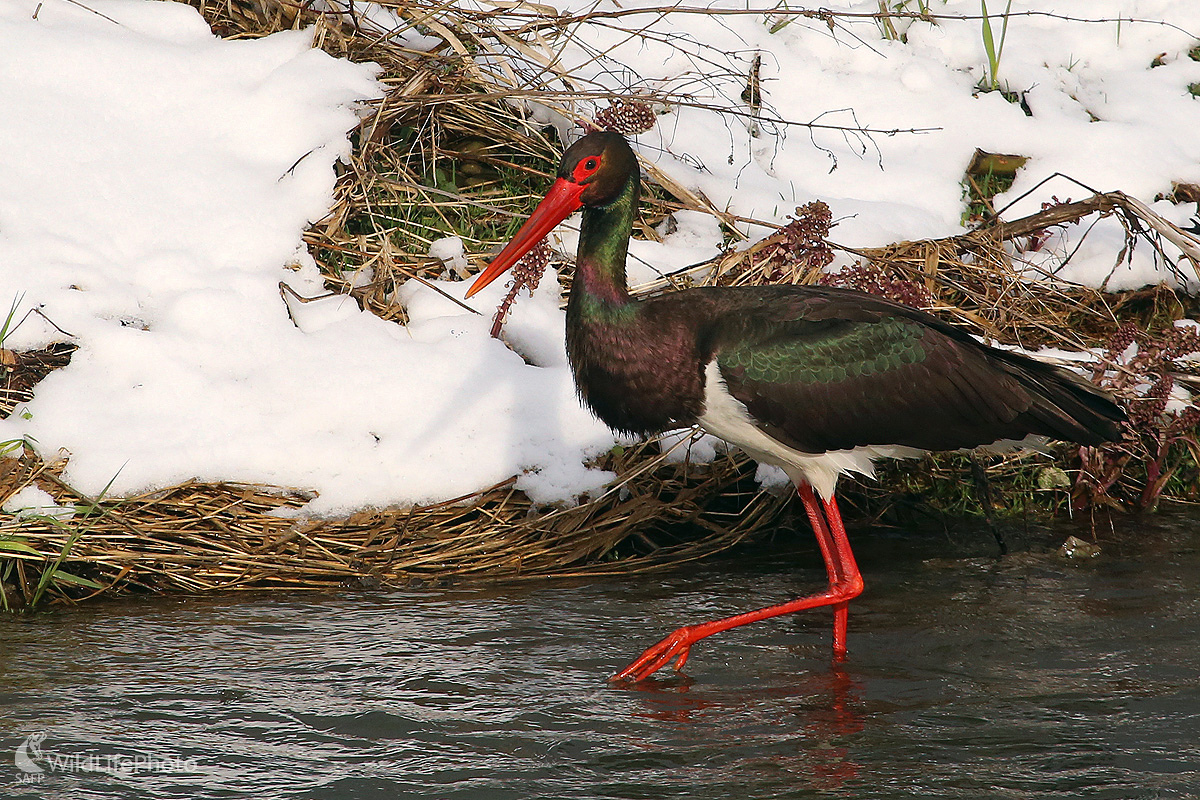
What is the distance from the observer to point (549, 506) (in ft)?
14.0

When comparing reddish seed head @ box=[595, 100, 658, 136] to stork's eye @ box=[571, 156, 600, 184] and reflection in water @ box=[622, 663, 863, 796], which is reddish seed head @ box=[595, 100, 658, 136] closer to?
stork's eye @ box=[571, 156, 600, 184]

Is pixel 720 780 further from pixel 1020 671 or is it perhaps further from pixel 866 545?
pixel 866 545

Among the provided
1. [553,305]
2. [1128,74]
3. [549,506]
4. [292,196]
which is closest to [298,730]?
[549,506]

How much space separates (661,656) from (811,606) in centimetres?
54

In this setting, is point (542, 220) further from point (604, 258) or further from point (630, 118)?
point (630, 118)

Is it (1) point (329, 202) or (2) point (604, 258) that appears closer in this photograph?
(2) point (604, 258)

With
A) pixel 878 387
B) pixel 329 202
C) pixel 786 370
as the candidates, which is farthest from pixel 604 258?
pixel 329 202

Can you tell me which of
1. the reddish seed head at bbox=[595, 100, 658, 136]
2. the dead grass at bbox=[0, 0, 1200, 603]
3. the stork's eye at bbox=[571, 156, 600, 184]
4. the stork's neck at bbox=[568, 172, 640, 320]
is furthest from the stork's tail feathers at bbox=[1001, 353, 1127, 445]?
the reddish seed head at bbox=[595, 100, 658, 136]

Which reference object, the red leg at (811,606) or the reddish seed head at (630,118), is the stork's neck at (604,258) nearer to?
the red leg at (811,606)

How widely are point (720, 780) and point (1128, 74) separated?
577cm

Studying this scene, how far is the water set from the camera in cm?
274

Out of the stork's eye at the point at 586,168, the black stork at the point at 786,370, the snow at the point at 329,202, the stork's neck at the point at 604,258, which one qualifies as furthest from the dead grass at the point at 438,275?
the stork's eye at the point at 586,168

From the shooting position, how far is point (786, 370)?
12.1ft

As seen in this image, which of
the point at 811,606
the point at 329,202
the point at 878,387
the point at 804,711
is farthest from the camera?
the point at 329,202
